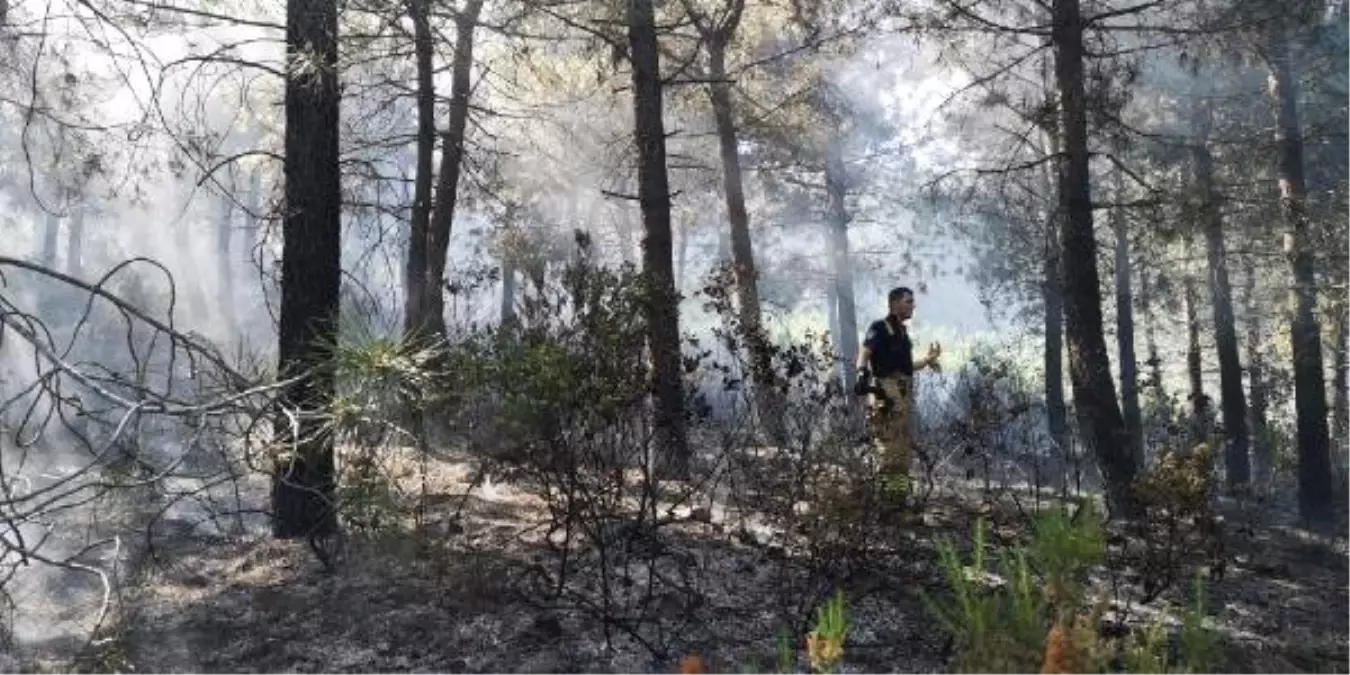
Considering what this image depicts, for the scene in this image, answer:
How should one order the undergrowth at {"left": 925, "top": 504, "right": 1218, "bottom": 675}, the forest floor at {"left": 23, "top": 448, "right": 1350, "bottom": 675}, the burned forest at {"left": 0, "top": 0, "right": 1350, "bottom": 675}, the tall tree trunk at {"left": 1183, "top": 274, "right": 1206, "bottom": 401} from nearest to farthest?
the undergrowth at {"left": 925, "top": 504, "right": 1218, "bottom": 675} → the burned forest at {"left": 0, "top": 0, "right": 1350, "bottom": 675} → the forest floor at {"left": 23, "top": 448, "right": 1350, "bottom": 675} → the tall tree trunk at {"left": 1183, "top": 274, "right": 1206, "bottom": 401}

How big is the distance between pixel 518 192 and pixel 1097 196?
12.9 meters

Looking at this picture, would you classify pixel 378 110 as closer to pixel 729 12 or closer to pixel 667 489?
pixel 729 12

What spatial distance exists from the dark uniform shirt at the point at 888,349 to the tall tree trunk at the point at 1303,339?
768 centimetres

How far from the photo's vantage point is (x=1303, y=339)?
13.4m

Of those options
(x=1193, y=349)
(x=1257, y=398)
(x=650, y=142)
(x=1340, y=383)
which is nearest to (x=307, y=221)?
(x=650, y=142)

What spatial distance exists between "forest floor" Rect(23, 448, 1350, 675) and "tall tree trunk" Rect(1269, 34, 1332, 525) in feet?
25.5

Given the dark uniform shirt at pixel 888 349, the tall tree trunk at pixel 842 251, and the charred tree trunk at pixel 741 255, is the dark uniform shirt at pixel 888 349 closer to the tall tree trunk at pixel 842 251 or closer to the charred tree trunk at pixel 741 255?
the charred tree trunk at pixel 741 255

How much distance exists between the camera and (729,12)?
12742mm

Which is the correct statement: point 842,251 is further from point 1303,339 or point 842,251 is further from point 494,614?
point 494,614

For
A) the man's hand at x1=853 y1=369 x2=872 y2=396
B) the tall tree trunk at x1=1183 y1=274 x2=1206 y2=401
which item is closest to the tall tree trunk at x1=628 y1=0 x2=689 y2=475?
the man's hand at x1=853 y1=369 x2=872 y2=396

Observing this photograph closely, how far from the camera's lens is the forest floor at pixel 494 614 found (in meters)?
4.77

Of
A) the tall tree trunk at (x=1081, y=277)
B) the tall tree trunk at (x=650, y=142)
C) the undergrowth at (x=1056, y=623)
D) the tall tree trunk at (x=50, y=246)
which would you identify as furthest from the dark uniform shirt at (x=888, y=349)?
the tall tree trunk at (x=50, y=246)

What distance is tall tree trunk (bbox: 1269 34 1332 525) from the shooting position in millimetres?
13227

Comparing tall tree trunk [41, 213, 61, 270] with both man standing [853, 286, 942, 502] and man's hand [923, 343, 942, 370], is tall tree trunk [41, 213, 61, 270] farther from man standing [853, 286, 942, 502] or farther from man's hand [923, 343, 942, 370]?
man's hand [923, 343, 942, 370]
